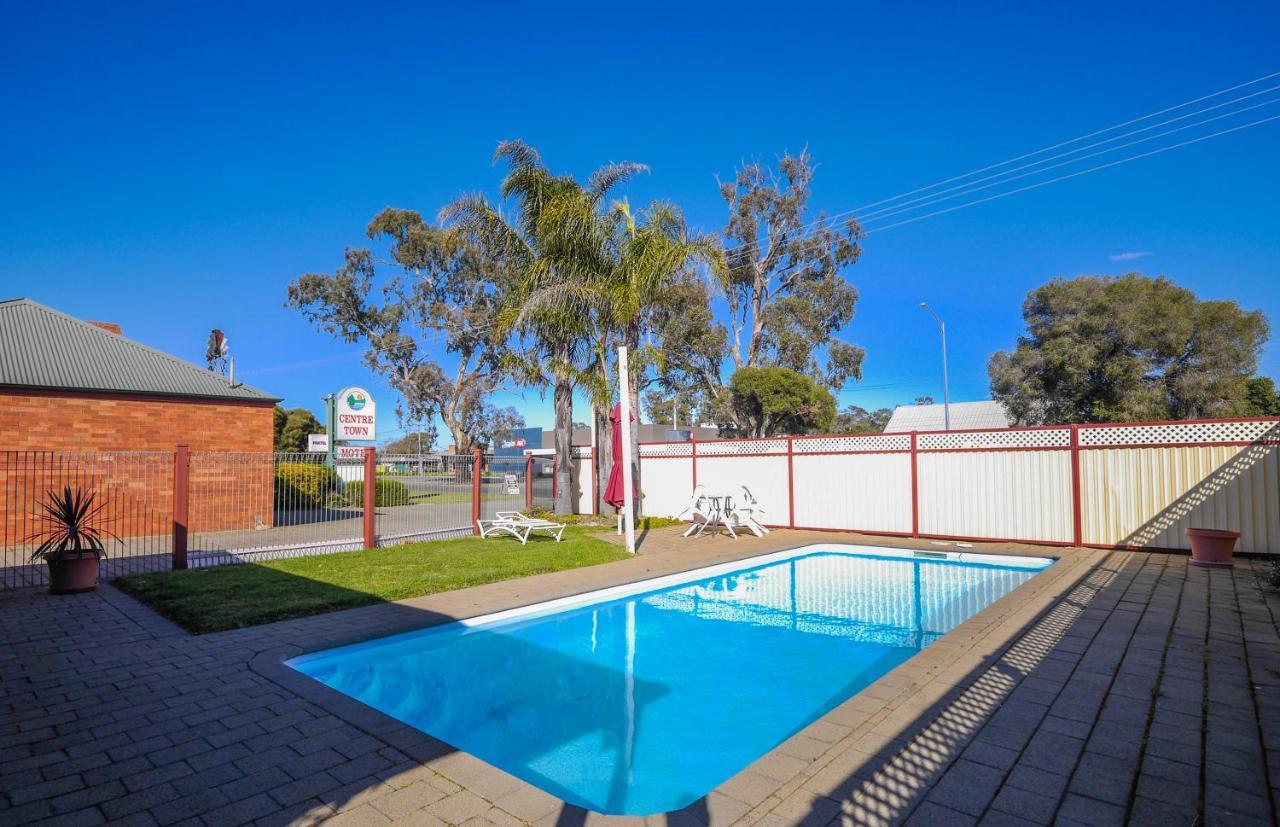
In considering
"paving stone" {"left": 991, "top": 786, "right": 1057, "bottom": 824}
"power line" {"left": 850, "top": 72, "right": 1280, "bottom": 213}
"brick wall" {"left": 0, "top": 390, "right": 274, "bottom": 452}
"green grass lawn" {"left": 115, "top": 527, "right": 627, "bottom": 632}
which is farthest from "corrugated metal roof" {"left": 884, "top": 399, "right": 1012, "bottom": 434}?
"paving stone" {"left": 991, "top": 786, "right": 1057, "bottom": 824}

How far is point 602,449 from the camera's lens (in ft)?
49.6

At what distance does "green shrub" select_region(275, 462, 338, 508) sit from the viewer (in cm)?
1609

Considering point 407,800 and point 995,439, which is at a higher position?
point 995,439

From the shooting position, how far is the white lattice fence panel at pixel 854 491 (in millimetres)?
12469

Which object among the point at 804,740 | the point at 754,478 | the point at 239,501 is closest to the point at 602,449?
the point at 754,478

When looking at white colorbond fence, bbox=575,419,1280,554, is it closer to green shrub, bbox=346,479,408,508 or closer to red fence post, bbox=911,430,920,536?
red fence post, bbox=911,430,920,536

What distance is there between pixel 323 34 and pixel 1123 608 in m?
17.5

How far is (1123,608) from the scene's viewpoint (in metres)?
6.13

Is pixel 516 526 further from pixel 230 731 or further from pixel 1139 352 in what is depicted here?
pixel 1139 352

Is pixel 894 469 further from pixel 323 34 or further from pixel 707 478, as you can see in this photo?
pixel 323 34

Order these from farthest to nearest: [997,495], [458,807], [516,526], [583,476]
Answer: [583,476]
[516,526]
[997,495]
[458,807]

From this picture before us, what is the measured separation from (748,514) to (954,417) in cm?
3691

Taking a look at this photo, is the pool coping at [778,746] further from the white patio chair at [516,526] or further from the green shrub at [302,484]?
the green shrub at [302,484]

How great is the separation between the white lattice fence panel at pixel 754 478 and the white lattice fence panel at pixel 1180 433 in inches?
220
